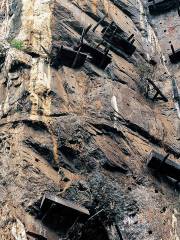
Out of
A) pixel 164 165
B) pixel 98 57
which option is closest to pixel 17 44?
pixel 98 57

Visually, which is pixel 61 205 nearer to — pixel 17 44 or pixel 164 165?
pixel 164 165

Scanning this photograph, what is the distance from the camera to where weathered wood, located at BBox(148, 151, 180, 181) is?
43.8 ft

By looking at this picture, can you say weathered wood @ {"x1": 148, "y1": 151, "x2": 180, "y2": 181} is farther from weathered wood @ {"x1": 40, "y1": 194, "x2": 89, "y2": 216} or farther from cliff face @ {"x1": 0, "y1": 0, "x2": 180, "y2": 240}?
weathered wood @ {"x1": 40, "y1": 194, "x2": 89, "y2": 216}

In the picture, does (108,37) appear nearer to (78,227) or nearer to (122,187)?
(122,187)

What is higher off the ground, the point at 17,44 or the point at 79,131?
the point at 17,44

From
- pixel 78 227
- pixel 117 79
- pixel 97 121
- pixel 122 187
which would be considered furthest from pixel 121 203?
pixel 117 79

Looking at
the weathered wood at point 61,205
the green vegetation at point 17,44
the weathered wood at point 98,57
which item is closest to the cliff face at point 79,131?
the green vegetation at point 17,44

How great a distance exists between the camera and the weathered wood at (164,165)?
1335 cm

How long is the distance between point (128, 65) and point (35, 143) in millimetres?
6315

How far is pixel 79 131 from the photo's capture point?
12945mm

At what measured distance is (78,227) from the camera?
1105 centimetres

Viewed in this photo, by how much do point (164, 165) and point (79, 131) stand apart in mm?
2586

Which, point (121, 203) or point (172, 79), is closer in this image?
point (121, 203)

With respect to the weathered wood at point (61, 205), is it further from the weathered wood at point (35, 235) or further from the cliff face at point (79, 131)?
the weathered wood at point (35, 235)
